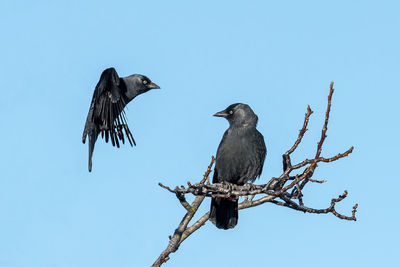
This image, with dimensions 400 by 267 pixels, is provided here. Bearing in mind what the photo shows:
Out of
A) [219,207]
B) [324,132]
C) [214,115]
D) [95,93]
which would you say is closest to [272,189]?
[324,132]

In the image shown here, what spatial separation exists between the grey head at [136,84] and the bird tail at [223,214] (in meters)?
3.47

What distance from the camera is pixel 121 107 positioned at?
863cm

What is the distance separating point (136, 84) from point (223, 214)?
3731mm

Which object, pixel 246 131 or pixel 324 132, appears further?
pixel 246 131

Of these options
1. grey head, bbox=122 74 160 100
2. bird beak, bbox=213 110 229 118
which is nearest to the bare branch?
bird beak, bbox=213 110 229 118

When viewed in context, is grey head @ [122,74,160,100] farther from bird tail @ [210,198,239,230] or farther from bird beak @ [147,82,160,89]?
bird tail @ [210,198,239,230]

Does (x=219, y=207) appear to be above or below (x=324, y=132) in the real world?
above

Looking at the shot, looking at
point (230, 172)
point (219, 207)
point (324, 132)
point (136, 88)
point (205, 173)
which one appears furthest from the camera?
point (136, 88)

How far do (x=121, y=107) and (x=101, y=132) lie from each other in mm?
483

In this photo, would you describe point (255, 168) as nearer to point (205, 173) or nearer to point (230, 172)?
point (230, 172)

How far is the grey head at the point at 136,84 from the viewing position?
1030cm

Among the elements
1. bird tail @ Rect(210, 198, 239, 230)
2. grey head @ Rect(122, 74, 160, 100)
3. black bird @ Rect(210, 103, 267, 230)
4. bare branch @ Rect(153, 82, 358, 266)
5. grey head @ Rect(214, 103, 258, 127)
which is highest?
grey head @ Rect(122, 74, 160, 100)

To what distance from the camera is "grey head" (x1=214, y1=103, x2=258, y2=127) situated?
819 cm

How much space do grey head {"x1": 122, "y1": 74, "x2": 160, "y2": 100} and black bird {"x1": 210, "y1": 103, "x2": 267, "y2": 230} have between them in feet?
8.73
